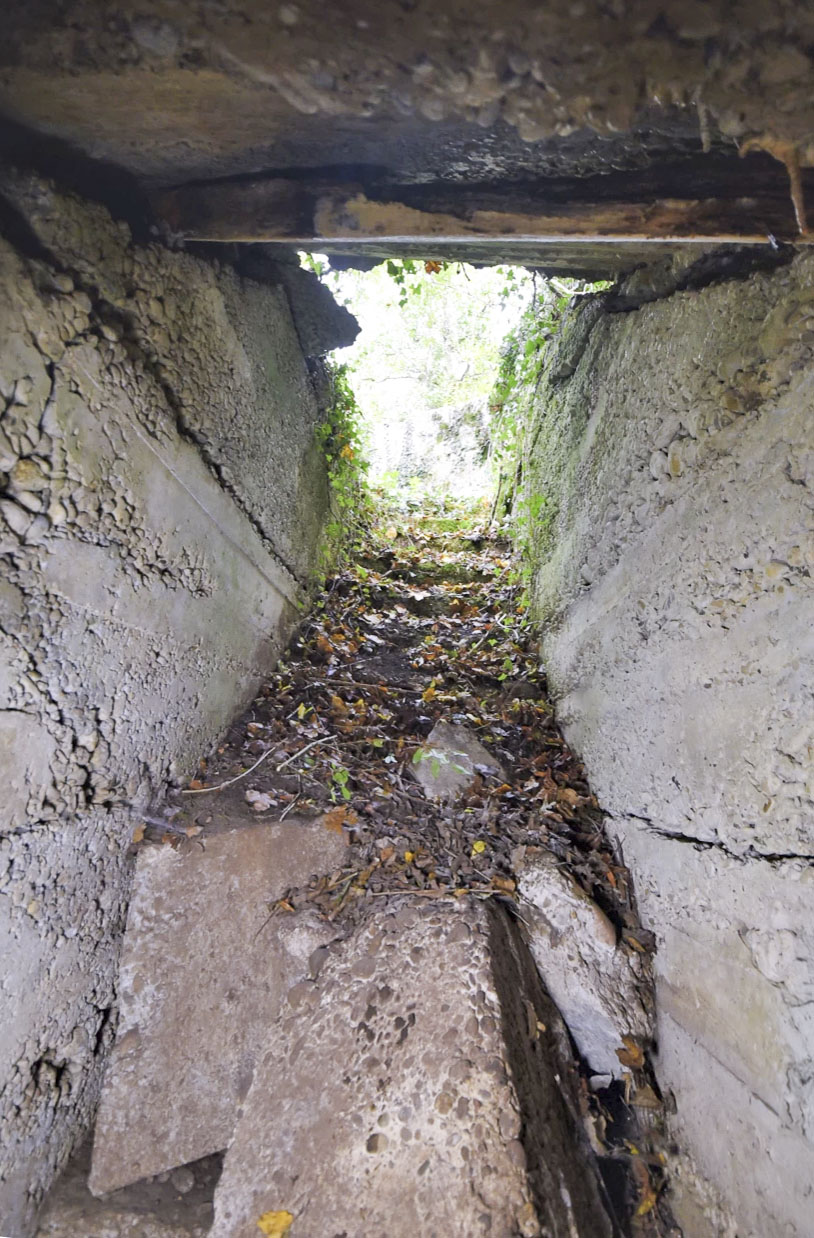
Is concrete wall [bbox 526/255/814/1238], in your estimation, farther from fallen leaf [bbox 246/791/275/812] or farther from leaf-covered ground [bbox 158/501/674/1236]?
fallen leaf [bbox 246/791/275/812]

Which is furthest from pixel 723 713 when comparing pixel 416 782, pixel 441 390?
pixel 441 390

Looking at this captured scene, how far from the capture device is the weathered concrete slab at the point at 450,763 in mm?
3145

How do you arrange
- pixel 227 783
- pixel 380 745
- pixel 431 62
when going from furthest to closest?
pixel 380 745, pixel 227 783, pixel 431 62

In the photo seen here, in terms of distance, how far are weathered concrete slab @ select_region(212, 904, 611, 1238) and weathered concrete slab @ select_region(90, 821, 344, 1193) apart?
245mm

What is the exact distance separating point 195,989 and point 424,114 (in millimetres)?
3080

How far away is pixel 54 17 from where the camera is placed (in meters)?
1.43

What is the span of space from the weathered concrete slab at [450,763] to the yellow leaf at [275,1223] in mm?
1610

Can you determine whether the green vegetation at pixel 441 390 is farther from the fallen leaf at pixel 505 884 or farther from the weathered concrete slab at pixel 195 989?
the weathered concrete slab at pixel 195 989

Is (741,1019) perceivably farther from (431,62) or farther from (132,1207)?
(431,62)

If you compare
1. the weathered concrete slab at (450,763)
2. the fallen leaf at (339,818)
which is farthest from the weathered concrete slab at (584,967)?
the fallen leaf at (339,818)

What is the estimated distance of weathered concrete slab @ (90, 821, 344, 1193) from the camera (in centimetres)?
235

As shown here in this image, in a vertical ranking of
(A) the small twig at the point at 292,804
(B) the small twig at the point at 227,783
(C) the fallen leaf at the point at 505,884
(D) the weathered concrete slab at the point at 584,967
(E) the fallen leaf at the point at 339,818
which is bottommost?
(D) the weathered concrete slab at the point at 584,967

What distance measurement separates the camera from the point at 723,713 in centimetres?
207

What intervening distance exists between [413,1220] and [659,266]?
3578 mm
